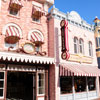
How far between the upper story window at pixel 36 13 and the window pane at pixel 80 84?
6.73 metres

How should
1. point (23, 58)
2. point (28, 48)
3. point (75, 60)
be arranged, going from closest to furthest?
point (23, 58) < point (28, 48) < point (75, 60)

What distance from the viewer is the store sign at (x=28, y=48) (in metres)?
11.1

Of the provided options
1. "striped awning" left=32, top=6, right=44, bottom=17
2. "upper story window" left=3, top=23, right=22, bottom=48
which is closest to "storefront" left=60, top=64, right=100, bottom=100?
"upper story window" left=3, top=23, right=22, bottom=48

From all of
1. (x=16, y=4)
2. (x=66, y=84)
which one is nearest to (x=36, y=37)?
(x=16, y=4)

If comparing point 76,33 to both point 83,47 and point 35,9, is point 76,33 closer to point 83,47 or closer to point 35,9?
point 83,47

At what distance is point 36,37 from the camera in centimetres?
1220

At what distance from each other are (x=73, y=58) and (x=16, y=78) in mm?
9028

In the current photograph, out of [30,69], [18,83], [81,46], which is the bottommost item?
[18,83]

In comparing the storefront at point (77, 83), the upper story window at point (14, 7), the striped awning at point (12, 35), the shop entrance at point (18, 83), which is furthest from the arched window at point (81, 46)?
the upper story window at point (14, 7)

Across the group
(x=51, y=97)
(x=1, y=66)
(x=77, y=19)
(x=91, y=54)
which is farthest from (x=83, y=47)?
(x=1, y=66)

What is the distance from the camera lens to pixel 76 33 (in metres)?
Result: 14.3

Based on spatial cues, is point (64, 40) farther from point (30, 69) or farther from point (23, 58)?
point (23, 58)

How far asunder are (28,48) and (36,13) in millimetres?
3414

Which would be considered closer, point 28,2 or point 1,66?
point 1,66
